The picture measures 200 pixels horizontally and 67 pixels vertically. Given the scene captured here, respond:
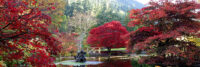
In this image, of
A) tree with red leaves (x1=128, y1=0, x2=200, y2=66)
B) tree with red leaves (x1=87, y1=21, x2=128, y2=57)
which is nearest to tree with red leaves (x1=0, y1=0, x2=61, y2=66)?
tree with red leaves (x1=128, y1=0, x2=200, y2=66)

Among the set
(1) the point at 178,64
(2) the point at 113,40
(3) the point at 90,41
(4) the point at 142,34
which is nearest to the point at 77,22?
(3) the point at 90,41

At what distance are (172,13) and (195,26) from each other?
4.31 feet

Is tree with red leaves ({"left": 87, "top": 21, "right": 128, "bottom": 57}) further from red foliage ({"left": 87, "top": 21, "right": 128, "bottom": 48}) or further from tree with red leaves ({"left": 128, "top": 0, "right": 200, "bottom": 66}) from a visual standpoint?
tree with red leaves ({"left": 128, "top": 0, "right": 200, "bottom": 66})

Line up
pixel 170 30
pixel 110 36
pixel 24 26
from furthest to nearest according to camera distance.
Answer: pixel 110 36, pixel 170 30, pixel 24 26

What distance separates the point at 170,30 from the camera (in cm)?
991

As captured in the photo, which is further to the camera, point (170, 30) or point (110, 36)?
point (110, 36)

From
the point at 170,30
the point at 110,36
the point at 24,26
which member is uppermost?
the point at 24,26

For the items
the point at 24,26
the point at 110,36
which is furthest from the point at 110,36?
the point at 24,26

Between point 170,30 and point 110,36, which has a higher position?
point 170,30

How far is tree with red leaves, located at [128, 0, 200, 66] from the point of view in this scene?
9.23m

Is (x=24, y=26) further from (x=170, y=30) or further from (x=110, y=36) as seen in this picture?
(x=110, y=36)

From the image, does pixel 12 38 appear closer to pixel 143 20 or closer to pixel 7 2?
pixel 7 2

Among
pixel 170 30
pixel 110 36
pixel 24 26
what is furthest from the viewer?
pixel 110 36

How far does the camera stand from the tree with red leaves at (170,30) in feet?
30.3
